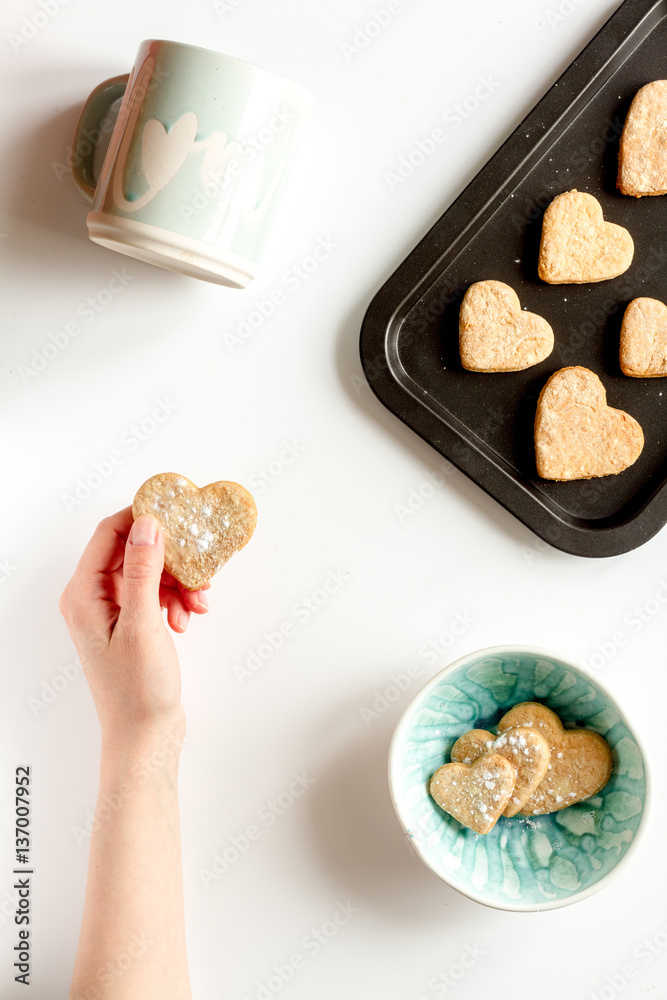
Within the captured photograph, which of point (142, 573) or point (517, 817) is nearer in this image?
point (142, 573)

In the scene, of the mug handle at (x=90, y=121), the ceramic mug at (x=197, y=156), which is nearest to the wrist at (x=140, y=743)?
the ceramic mug at (x=197, y=156)

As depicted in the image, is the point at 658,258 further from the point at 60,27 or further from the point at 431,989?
the point at 431,989

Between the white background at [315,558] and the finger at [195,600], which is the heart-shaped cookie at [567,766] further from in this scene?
the finger at [195,600]

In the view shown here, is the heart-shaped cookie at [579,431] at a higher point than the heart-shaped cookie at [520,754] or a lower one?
higher

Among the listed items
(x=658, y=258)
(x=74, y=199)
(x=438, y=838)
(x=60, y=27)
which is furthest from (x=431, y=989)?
(x=60, y=27)

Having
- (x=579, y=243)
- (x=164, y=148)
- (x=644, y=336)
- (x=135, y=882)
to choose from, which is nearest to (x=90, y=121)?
(x=164, y=148)

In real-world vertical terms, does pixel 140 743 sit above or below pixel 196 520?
below

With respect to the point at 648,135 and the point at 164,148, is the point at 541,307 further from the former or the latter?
the point at 164,148

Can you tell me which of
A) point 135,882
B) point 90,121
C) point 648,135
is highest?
point 648,135
